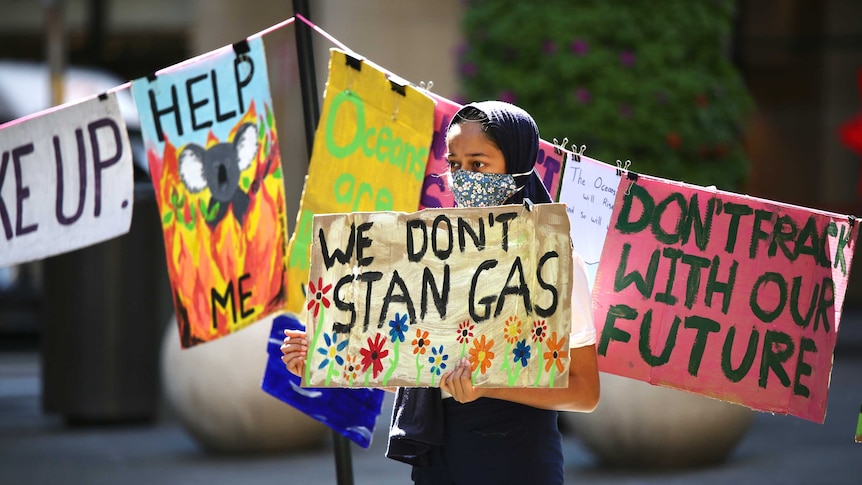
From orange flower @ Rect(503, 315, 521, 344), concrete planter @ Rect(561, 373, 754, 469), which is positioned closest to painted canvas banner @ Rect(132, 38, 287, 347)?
orange flower @ Rect(503, 315, 521, 344)

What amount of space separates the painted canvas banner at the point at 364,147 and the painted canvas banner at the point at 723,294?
718 mm

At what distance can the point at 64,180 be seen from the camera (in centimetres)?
411

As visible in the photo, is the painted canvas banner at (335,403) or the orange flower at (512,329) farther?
the painted canvas banner at (335,403)

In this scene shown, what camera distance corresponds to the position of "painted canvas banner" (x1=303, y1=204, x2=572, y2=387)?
9.72 feet

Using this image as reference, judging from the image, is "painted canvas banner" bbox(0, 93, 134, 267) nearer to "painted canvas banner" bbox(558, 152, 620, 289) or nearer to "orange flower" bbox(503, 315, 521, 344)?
"painted canvas banner" bbox(558, 152, 620, 289)

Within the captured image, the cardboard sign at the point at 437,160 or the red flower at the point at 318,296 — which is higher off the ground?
the cardboard sign at the point at 437,160

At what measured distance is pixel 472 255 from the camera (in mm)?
3062

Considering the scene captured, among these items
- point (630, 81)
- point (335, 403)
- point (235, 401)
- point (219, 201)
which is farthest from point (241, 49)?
point (630, 81)

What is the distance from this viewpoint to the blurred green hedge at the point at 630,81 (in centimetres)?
1041

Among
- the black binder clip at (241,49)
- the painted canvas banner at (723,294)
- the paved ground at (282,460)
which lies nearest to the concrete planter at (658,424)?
the paved ground at (282,460)

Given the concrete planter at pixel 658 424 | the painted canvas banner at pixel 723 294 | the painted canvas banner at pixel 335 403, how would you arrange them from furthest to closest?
the concrete planter at pixel 658 424 → the painted canvas banner at pixel 335 403 → the painted canvas banner at pixel 723 294

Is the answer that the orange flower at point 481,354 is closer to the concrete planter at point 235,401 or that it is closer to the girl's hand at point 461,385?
the girl's hand at point 461,385

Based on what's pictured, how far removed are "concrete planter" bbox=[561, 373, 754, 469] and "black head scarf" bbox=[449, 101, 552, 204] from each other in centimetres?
422

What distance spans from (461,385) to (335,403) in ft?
4.24
